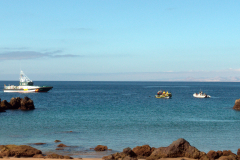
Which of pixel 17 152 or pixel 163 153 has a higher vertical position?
pixel 163 153

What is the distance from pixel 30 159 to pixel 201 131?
76.5 ft

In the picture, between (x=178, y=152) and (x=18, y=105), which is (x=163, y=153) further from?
(x=18, y=105)

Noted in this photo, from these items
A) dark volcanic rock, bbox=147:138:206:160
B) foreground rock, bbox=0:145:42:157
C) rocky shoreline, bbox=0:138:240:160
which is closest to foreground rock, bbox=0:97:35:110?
rocky shoreline, bbox=0:138:240:160

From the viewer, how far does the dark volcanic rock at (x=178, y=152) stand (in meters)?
23.2

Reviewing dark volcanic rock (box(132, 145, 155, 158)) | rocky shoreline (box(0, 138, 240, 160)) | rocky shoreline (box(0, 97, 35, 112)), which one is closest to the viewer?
rocky shoreline (box(0, 138, 240, 160))

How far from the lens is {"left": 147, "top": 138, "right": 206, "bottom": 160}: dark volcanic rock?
23172 millimetres

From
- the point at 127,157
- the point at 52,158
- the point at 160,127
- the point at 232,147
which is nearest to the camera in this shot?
the point at 127,157

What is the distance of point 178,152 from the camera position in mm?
23594

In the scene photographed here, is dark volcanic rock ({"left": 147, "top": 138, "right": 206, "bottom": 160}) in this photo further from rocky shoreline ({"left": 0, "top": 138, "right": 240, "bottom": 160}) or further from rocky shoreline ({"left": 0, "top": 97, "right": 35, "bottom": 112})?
rocky shoreline ({"left": 0, "top": 97, "right": 35, "bottom": 112})

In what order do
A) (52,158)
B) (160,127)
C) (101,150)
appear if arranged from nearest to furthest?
(52,158), (101,150), (160,127)

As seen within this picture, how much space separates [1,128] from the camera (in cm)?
4012

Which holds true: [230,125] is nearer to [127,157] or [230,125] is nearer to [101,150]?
[101,150]

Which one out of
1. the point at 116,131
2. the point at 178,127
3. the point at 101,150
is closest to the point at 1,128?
the point at 116,131

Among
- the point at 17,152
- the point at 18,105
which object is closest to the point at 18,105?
the point at 18,105
